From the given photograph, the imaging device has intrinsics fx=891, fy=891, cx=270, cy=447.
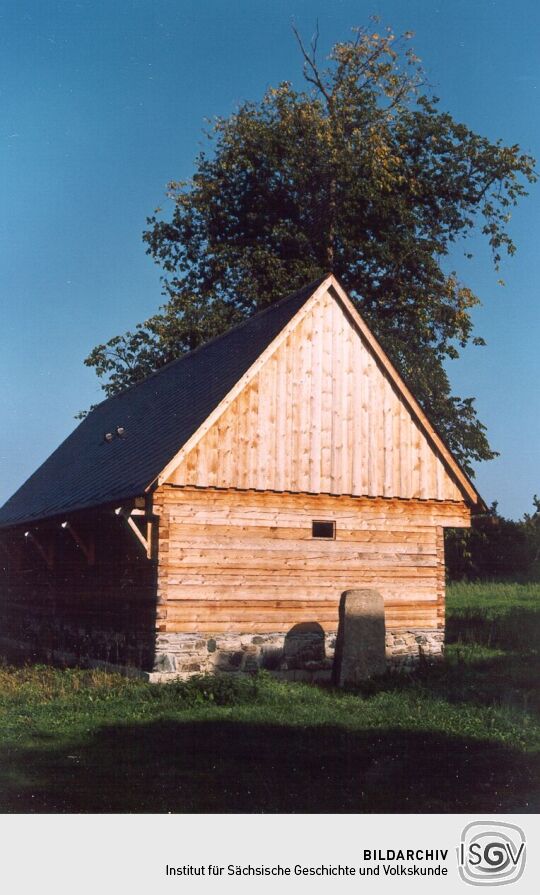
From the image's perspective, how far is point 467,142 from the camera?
33188 mm

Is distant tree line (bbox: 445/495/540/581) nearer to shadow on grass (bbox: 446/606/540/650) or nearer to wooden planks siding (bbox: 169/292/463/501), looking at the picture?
shadow on grass (bbox: 446/606/540/650)

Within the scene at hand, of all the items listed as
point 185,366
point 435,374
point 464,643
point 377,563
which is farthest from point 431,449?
point 435,374

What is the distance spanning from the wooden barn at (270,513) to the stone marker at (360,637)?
123cm

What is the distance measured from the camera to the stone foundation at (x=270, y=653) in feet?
50.7

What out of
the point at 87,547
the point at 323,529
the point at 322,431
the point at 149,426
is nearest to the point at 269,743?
the point at 323,529

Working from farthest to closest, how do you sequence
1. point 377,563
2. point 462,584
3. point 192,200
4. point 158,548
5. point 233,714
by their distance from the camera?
point 462,584, point 192,200, point 377,563, point 158,548, point 233,714

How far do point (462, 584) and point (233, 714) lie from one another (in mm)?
27689

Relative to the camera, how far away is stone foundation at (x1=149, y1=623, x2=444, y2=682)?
1545 centimetres

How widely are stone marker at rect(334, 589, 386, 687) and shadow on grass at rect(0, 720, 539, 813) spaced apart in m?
4.34

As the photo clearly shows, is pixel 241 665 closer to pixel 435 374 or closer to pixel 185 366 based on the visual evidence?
pixel 185 366

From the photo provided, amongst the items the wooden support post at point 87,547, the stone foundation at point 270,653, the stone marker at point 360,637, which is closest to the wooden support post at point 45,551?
the wooden support post at point 87,547
